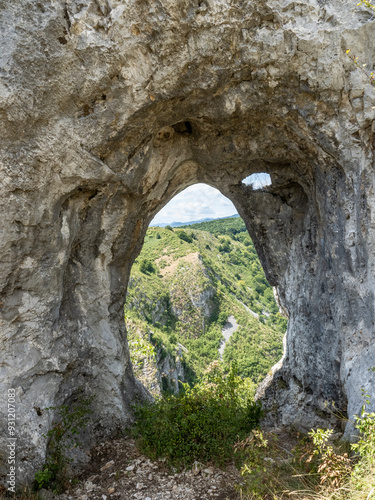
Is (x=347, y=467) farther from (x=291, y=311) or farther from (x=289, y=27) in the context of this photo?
(x=289, y=27)

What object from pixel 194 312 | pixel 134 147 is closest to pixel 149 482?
pixel 134 147

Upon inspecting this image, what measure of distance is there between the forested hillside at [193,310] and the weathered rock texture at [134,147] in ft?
47.6

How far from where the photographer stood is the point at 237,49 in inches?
178

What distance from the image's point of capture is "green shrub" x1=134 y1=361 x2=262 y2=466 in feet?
16.0

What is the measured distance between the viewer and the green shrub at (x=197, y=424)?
4.87 metres

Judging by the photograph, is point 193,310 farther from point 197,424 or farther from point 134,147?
point 134,147

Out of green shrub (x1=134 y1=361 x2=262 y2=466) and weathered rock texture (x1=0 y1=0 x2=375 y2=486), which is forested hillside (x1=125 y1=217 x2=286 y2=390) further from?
weathered rock texture (x1=0 y1=0 x2=375 y2=486)

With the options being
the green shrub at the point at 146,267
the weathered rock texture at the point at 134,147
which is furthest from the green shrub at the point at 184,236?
the weathered rock texture at the point at 134,147

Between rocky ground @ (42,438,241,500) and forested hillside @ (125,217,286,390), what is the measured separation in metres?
14.5

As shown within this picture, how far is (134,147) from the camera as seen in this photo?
17.3 feet

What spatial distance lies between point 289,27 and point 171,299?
109 ft

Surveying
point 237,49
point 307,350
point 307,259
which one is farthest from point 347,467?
point 237,49

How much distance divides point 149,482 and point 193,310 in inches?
1293

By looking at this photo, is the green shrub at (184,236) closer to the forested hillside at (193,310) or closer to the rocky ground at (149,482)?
the forested hillside at (193,310)
